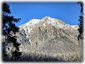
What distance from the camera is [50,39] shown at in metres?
7.08

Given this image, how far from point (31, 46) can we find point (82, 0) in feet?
4.85

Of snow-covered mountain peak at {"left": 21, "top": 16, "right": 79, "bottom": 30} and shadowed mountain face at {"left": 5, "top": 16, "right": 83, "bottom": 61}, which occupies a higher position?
snow-covered mountain peak at {"left": 21, "top": 16, "right": 79, "bottom": 30}

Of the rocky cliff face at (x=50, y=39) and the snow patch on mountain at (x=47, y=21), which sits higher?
the snow patch on mountain at (x=47, y=21)

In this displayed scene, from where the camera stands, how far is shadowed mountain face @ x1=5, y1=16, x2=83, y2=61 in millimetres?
6926

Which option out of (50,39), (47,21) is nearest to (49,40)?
(50,39)

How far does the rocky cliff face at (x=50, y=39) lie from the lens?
6941 mm

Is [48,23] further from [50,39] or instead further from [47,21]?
[50,39]

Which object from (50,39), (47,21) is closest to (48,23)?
(47,21)

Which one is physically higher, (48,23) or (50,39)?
(48,23)

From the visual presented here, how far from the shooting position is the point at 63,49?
700cm

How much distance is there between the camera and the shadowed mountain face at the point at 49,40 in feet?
22.7

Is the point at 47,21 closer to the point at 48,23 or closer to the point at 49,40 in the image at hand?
the point at 48,23

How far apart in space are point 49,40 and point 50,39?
3cm

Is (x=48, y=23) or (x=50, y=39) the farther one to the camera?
(x=48, y=23)
